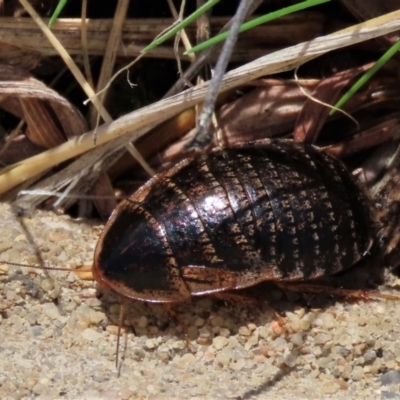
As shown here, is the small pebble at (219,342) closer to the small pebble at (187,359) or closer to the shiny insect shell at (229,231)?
the small pebble at (187,359)

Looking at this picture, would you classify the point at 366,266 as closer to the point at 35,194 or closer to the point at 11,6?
the point at 35,194

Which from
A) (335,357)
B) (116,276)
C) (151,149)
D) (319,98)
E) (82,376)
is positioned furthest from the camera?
(151,149)

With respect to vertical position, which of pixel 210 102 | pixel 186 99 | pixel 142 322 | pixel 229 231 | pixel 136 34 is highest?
pixel 210 102

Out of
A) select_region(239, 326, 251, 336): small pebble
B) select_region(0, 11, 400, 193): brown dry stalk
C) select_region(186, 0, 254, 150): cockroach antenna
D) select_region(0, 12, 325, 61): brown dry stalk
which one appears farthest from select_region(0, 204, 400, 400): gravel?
select_region(186, 0, 254, 150): cockroach antenna

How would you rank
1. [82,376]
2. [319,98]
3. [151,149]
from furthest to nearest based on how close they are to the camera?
[151,149] → [319,98] → [82,376]

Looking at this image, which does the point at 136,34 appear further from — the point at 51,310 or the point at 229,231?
the point at 51,310

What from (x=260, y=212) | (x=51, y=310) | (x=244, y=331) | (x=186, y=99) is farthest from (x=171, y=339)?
(x=186, y=99)

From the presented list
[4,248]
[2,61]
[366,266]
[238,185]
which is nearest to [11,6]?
[2,61]
